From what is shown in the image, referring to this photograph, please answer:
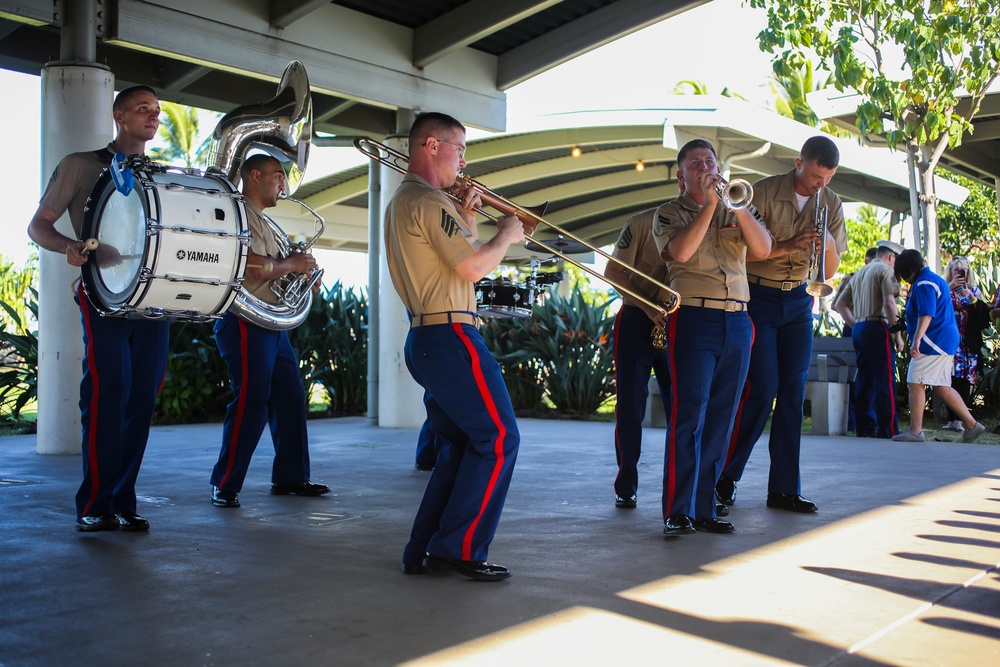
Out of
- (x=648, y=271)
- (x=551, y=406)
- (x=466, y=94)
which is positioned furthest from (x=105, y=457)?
(x=551, y=406)

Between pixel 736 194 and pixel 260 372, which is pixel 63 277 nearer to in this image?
pixel 260 372

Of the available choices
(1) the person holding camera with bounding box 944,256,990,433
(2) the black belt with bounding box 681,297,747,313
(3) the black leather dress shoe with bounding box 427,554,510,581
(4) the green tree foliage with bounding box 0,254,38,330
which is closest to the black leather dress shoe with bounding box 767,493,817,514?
(2) the black belt with bounding box 681,297,747,313

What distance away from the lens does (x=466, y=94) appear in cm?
1153

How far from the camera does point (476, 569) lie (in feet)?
13.1

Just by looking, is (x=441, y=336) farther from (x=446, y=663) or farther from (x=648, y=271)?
(x=648, y=271)

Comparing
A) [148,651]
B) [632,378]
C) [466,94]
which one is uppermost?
[466,94]

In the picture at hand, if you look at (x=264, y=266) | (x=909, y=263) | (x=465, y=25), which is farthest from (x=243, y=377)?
(x=909, y=263)

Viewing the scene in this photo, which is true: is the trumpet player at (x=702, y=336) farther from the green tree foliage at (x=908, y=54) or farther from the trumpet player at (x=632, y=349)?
the green tree foliage at (x=908, y=54)

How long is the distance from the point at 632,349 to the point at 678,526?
138cm

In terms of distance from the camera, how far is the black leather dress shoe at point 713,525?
4980mm

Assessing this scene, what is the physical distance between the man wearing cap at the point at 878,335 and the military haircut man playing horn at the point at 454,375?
7151 millimetres

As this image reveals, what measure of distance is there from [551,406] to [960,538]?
9.73 meters

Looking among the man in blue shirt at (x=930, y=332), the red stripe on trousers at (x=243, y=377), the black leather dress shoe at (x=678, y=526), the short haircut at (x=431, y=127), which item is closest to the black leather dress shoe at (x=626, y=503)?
the black leather dress shoe at (x=678, y=526)

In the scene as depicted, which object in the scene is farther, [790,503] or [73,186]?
[790,503]
